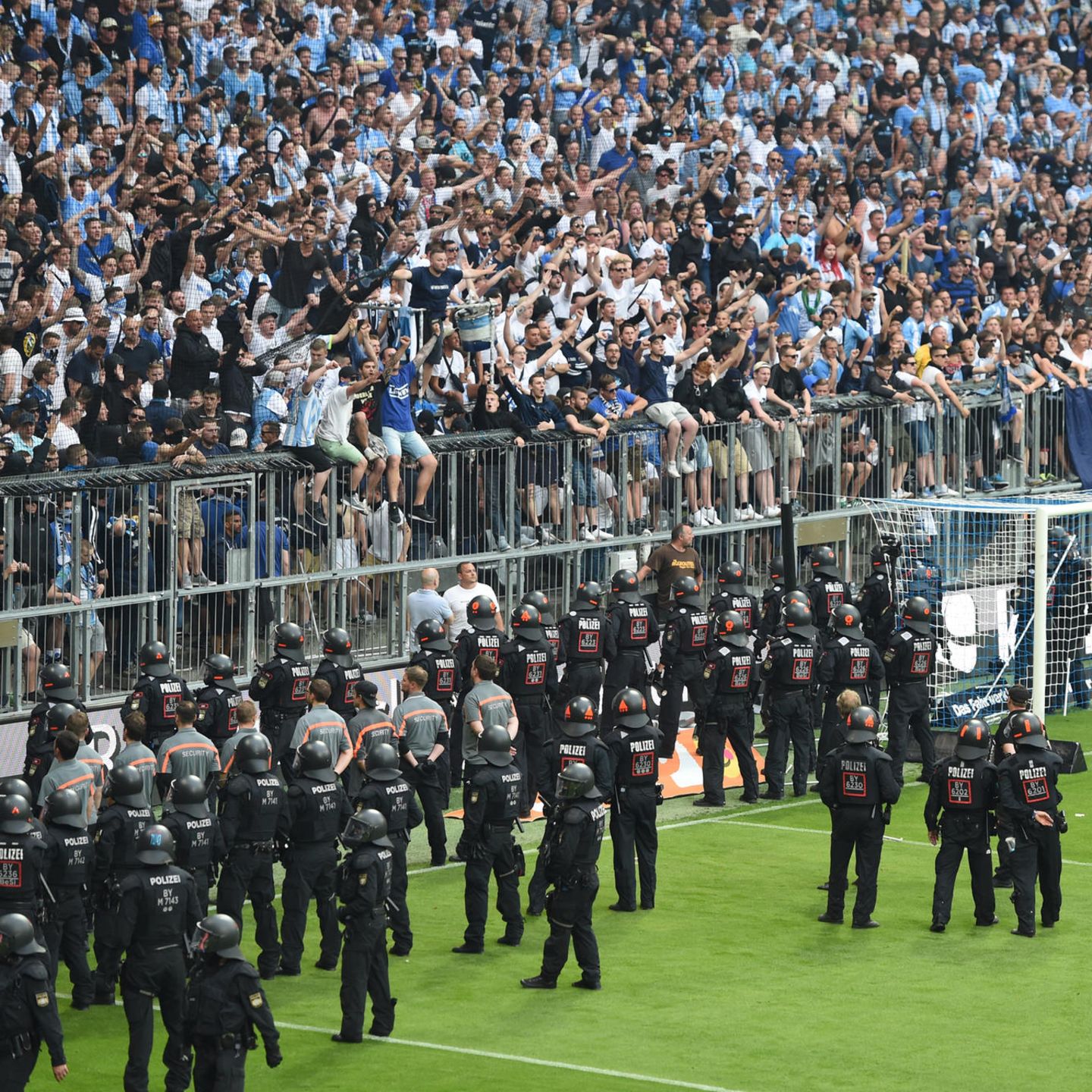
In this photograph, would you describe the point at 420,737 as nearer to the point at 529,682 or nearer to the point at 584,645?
the point at 529,682

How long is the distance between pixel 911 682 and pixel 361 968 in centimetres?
894

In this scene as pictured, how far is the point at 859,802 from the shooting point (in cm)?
1805

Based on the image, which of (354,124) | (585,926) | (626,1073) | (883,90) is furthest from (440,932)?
(883,90)

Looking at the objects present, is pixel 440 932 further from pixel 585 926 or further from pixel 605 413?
pixel 605 413

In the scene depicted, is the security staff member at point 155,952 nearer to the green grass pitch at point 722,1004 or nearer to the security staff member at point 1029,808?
the green grass pitch at point 722,1004

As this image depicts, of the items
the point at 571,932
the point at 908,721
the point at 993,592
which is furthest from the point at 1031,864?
the point at 993,592

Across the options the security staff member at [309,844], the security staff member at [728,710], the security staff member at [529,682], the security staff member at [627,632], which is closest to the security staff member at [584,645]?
the security staff member at [627,632]

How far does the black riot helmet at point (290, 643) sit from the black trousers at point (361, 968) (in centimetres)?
575

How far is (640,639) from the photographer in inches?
905

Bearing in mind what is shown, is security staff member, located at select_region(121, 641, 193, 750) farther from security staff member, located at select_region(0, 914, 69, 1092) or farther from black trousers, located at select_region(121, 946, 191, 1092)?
security staff member, located at select_region(0, 914, 69, 1092)

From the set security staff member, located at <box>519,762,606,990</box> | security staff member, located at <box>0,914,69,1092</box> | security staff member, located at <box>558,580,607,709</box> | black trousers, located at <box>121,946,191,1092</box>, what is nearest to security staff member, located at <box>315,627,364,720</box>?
security staff member, located at <box>558,580,607,709</box>

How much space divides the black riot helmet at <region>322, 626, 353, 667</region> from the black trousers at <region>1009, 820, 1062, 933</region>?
6489 mm

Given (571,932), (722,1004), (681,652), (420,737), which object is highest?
(681,652)

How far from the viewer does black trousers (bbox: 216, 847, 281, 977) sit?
1678cm
